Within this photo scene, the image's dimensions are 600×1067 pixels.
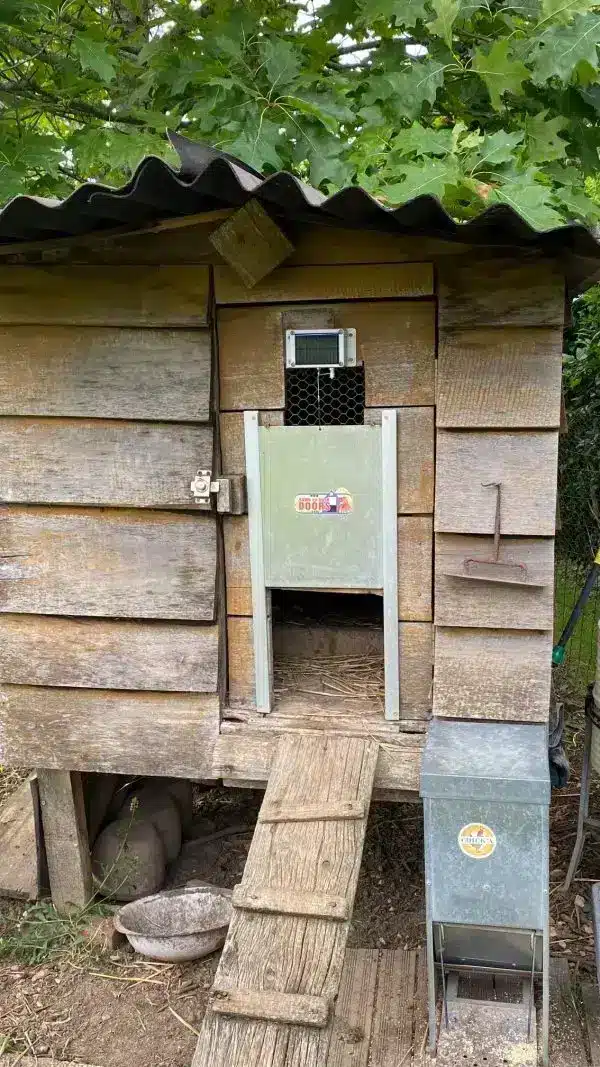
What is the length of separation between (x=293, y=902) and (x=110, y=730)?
1.06 metres

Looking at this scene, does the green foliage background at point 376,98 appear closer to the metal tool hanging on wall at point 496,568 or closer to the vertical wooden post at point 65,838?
the metal tool hanging on wall at point 496,568

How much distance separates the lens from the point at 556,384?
8.13 feet

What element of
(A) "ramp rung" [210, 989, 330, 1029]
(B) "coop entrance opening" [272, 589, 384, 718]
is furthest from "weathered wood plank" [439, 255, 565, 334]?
(A) "ramp rung" [210, 989, 330, 1029]

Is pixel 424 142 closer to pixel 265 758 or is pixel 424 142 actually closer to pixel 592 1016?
pixel 265 758

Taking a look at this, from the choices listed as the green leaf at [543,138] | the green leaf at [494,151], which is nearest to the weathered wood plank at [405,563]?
the green leaf at [494,151]

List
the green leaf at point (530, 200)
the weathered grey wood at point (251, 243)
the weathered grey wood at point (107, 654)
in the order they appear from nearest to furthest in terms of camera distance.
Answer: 1. the green leaf at point (530, 200)
2. the weathered grey wood at point (251, 243)
3. the weathered grey wood at point (107, 654)

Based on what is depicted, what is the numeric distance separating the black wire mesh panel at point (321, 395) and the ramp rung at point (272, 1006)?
1716 mm

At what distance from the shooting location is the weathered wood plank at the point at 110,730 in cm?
293

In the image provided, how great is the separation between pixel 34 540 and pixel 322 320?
49.9 inches

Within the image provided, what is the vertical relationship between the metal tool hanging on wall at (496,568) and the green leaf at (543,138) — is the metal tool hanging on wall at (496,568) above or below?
below

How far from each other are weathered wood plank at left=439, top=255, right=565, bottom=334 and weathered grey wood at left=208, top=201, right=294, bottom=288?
1.67ft

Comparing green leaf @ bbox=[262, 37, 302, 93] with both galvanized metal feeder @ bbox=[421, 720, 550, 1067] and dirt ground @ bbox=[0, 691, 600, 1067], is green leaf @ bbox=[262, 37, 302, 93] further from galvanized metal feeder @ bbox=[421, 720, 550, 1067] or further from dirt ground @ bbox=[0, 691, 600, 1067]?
dirt ground @ bbox=[0, 691, 600, 1067]

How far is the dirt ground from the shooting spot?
282cm

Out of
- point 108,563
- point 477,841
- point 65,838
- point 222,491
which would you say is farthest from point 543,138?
point 65,838
